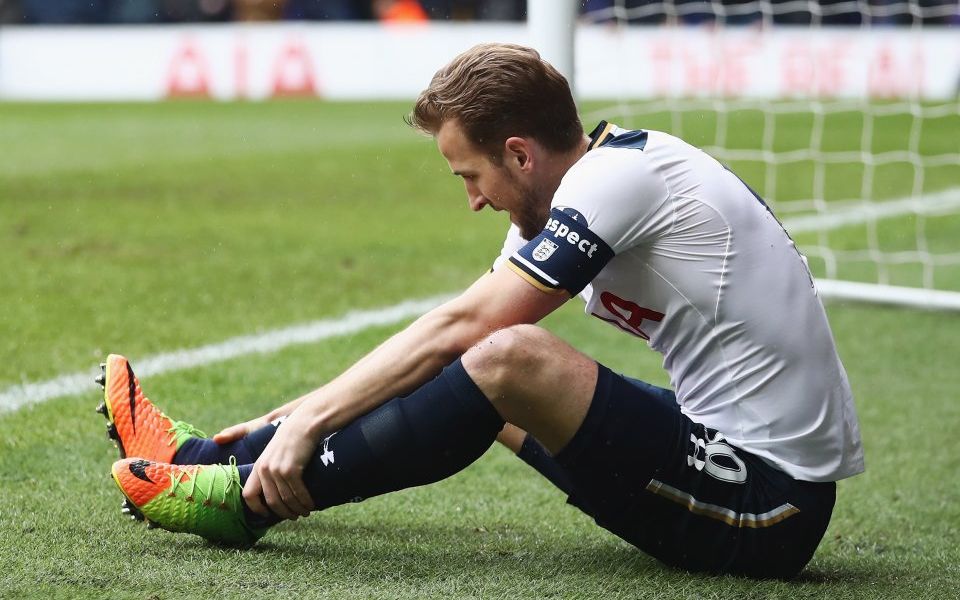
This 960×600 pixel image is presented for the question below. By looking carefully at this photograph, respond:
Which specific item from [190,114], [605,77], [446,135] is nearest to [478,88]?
[446,135]

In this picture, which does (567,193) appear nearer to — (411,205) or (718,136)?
(411,205)

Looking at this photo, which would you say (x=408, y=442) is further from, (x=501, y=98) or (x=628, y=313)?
(x=501, y=98)

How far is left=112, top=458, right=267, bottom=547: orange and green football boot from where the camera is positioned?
2.50 m

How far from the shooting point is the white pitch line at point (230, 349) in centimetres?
416

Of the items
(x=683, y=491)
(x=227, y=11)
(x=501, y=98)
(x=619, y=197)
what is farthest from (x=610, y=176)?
(x=227, y=11)

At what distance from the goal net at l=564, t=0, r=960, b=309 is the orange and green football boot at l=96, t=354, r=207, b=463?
5866 mm

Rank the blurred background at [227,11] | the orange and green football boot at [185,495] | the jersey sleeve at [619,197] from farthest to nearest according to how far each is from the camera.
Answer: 1. the blurred background at [227,11]
2. the orange and green football boot at [185,495]
3. the jersey sleeve at [619,197]

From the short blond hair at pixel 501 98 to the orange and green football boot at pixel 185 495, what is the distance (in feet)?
2.62

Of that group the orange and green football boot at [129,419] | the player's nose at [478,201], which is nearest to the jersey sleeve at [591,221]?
the player's nose at [478,201]

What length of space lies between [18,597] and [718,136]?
9.99 metres

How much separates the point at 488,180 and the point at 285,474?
2.25ft

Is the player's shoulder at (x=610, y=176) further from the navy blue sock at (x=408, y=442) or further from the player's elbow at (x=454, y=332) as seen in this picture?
the navy blue sock at (x=408, y=442)

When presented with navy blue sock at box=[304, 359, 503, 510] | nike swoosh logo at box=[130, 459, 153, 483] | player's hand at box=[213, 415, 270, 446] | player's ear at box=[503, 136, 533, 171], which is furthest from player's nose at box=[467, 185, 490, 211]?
nike swoosh logo at box=[130, 459, 153, 483]

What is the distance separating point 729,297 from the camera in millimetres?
2480
